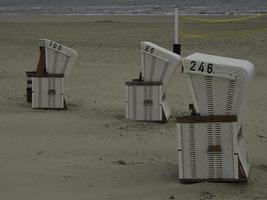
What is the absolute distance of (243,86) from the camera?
5617mm

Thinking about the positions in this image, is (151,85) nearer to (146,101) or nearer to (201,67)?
(146,101)

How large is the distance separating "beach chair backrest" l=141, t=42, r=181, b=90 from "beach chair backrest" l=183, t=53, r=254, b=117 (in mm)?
2748

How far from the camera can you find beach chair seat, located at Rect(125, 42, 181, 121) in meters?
8.61

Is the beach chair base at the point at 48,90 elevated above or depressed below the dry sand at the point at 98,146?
above

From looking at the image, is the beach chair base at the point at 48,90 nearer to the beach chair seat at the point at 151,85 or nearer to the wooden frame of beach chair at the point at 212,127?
the beach chair seat at the point at 151,85

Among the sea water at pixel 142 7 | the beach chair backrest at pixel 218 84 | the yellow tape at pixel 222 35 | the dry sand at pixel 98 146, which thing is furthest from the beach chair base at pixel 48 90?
the sea water at pixel 142 7

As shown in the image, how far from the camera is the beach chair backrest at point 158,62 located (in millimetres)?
8562

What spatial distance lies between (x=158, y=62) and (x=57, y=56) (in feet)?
6.26

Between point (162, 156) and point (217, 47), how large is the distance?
12.6 metres

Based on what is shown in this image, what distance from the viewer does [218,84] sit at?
18.6 ft

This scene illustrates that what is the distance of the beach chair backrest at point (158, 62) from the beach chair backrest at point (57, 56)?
60.0 inches

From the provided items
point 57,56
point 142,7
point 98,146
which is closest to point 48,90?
point 57,56

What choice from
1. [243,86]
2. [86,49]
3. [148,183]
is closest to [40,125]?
[148,183]

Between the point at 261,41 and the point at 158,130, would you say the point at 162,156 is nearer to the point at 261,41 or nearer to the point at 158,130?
the point at 158,130
